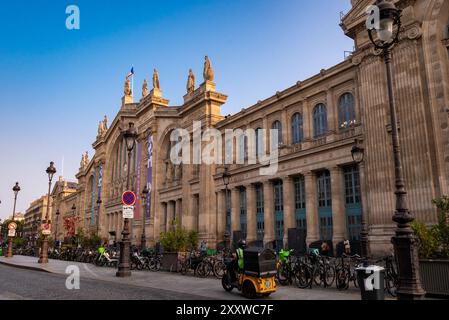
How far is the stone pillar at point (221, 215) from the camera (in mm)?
32719

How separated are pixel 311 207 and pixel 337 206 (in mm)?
2154

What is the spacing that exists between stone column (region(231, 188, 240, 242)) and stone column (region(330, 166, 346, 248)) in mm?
10325

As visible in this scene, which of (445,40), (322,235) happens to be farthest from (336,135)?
(445,40)

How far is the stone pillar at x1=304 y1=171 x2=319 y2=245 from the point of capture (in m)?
23.8

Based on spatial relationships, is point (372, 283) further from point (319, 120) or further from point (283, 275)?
point (319, 120)

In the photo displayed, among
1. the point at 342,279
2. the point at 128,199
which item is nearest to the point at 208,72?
the point at 128,199

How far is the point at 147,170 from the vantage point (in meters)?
45.0

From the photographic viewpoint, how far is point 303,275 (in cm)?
1208

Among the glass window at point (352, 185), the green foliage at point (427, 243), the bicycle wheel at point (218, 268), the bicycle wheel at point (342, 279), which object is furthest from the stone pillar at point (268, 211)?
the green foliage at point (427, 243)

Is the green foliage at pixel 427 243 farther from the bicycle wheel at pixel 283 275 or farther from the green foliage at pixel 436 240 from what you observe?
the bicycle wheel at pixel 283 275

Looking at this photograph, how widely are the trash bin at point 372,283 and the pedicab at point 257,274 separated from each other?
132 inches

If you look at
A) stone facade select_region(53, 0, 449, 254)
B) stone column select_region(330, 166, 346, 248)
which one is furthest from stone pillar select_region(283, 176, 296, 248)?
stone column select_region(330, 166, 346, 248)

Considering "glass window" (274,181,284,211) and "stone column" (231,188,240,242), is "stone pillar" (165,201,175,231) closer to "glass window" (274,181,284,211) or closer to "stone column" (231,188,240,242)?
"stone column" (231,188,240,242)
